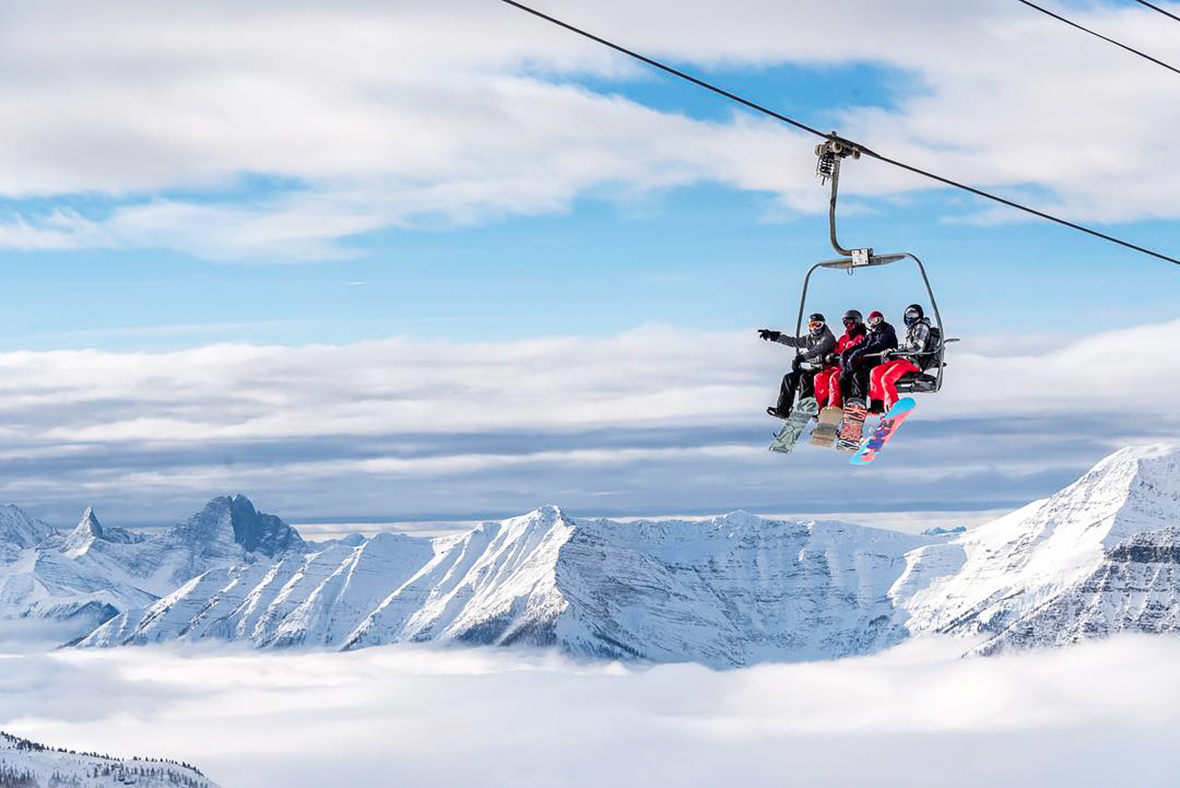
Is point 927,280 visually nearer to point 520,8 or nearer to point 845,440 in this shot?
point 845,440

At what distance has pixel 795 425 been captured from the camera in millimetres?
41812

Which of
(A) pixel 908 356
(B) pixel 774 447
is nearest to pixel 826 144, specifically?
(A) pixel 908 356

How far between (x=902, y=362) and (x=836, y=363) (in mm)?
2219

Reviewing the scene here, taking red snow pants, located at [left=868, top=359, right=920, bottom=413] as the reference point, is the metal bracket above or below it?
above

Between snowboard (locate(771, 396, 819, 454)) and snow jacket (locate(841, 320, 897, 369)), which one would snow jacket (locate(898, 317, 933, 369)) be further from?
snowboard (locate(771, 396, 819, 454))

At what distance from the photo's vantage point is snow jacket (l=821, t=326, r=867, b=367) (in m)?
40.5

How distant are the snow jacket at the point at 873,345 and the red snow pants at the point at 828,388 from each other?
685 mm

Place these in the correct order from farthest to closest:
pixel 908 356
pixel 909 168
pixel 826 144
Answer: pixel 908 356 < pixel 826 144 < pixel 909 168

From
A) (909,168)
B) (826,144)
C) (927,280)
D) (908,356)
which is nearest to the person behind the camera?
(909,168)

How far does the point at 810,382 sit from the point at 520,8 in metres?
20.1

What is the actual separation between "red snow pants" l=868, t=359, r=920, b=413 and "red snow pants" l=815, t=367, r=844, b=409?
3.27 feet

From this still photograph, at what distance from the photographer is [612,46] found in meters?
24.5

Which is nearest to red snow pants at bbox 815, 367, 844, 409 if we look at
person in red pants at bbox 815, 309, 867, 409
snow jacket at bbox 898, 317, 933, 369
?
person in red pants at bbox 815, 309, 867, 409

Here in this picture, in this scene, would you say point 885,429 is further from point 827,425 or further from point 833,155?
point 833,155
